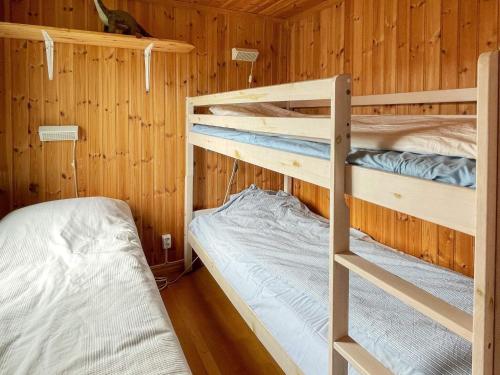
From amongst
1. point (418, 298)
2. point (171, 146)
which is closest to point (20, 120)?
point (171, 146)

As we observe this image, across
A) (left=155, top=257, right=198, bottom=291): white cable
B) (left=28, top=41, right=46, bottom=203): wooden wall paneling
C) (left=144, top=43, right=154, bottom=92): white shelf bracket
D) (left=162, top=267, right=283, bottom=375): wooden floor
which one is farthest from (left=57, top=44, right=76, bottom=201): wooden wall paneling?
(left=162, top=267, right=283, bottom=375): wooden floor

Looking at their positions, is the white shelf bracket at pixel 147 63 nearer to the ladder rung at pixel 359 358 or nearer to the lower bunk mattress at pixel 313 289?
the lower bunk mattress at pixel 313 289

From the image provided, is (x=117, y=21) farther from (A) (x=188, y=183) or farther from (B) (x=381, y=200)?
(B) (x=381, y=200)

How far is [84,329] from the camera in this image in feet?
4.03

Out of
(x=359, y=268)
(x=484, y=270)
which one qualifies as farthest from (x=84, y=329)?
(x=484, y=270)

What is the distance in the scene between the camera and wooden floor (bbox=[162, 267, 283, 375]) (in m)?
1.98

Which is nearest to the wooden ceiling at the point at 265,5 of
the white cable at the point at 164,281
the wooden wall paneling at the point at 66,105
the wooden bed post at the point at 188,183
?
the wooden bed post at the point at 188,183

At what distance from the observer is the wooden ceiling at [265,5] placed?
112 inches

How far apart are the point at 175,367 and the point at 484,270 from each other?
80 centimetres

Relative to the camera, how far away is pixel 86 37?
2.41 meters

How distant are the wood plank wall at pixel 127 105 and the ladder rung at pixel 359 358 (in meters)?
2.08

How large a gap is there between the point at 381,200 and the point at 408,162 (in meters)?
0.12

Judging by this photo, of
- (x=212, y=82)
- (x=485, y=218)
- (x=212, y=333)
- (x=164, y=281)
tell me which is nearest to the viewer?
(x=485, y=218)

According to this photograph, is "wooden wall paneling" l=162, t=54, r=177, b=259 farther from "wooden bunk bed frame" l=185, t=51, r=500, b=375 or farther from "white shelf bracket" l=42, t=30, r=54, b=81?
"wooden bunk bed frame" l=185, t=51, r=500, b=375
